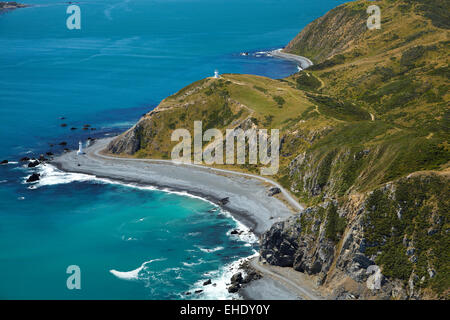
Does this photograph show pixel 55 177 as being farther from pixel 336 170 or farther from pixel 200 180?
pixel 336 170

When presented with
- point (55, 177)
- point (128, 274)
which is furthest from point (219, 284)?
point (55, 177)

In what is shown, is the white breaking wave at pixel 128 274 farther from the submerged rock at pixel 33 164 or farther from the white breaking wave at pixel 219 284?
the submerged rock at pixel 33 164

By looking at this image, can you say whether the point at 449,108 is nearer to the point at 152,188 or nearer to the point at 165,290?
the point at 152,188

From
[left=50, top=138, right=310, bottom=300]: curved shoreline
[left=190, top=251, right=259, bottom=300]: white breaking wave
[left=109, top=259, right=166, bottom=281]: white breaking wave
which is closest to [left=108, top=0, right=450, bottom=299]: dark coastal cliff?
[left=50, top=138, right=310, bottom=300]: curved shoreline

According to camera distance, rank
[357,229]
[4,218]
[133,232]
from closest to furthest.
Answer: [357,229]
[133,232]
[4,218]

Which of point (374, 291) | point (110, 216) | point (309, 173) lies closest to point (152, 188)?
point (110, 216)
